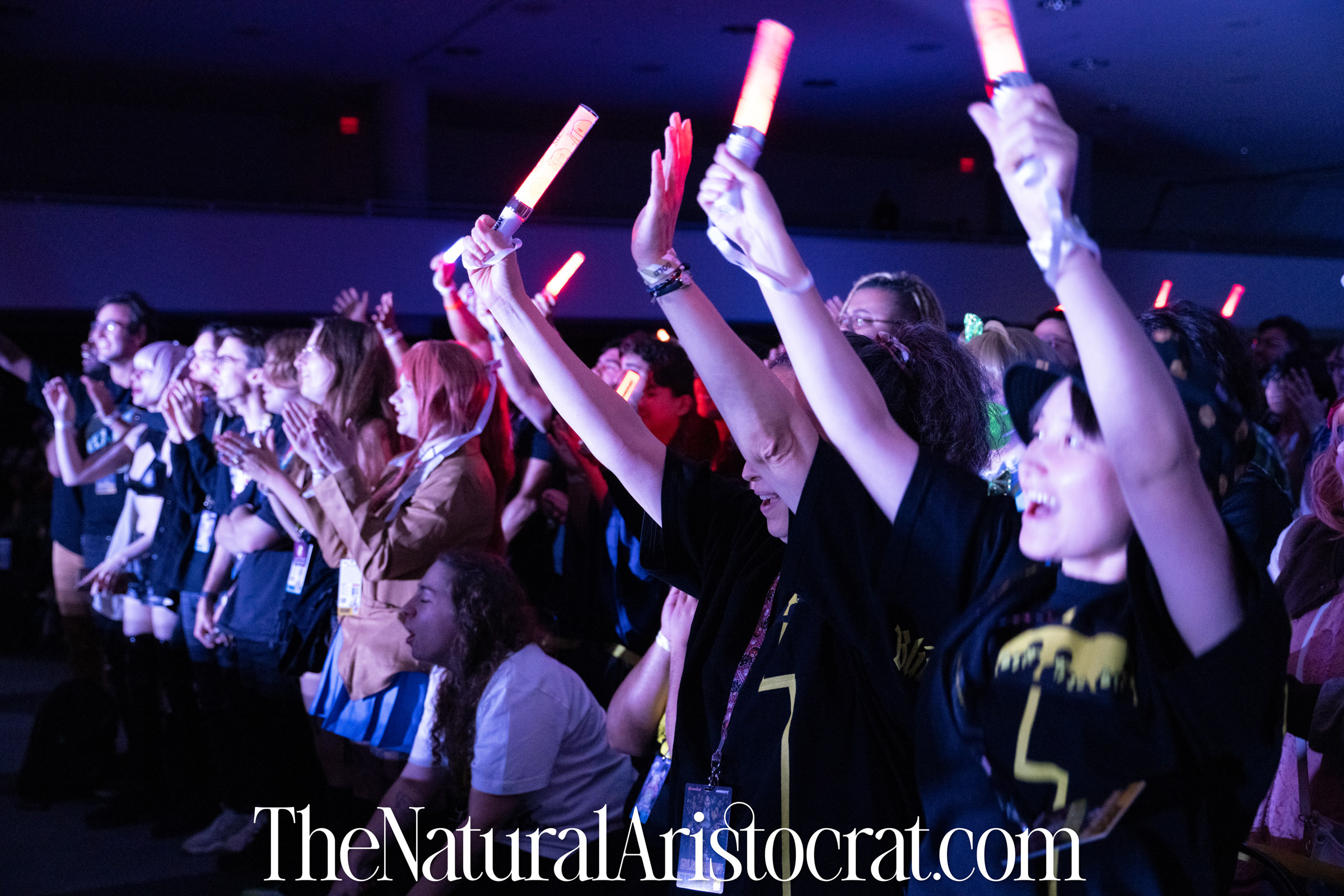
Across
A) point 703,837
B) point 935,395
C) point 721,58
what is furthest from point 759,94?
point 721,58

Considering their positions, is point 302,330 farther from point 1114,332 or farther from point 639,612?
point 1114,332

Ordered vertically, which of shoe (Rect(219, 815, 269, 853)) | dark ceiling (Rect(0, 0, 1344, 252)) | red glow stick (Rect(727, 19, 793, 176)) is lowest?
shoe (Rect(219, 815, 269, 853))

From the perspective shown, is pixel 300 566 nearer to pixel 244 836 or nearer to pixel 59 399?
pixel 244 836

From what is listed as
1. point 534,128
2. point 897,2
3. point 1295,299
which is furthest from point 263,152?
point 1295,299

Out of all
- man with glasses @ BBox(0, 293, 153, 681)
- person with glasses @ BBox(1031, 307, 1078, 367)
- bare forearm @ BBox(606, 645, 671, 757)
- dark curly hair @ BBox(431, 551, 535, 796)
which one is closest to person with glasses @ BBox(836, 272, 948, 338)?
person with glasses @ BBox(1031, 307, 1078, 367)

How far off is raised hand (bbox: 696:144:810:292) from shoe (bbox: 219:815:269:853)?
2.84m

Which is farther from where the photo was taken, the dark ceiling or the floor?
the dark ceiling

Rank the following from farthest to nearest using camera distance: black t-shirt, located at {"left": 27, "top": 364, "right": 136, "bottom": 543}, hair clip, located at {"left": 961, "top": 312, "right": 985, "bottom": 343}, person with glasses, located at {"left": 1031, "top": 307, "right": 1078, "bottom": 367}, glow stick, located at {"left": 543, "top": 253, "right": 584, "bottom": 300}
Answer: black t-shirt, located at {"left": 27, "top": 364, "right": 136, "bottom": 543} < person with glasses, located at {"left": 1031, "top": 307, "right": 1078, "bottom": 367} < glow stick, located at {"left": 543, "top": 253, "right": 584, "bottom": 300} < hair clip, located at {"left": 961, "top": 312, "right": 985, "bottom": 343}

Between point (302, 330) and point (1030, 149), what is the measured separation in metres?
3.10

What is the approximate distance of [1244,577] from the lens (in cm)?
86

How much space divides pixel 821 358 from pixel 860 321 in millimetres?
1330

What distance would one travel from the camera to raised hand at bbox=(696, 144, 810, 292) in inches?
39.9

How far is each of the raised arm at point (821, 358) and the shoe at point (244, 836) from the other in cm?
283

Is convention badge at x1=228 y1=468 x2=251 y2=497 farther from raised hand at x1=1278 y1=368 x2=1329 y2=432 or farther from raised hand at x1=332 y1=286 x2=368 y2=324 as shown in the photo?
raised hand at x1=1278 y1=368 x2=1329 y2=432
